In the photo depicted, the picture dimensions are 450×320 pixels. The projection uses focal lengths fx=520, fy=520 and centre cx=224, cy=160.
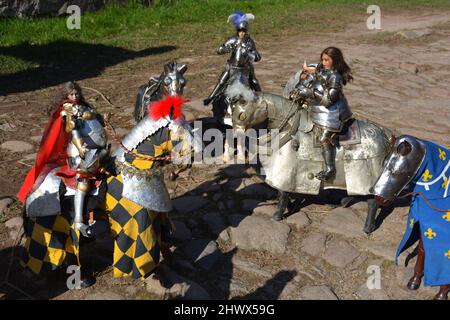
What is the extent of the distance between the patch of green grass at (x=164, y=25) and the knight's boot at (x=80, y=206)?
23.6 ft

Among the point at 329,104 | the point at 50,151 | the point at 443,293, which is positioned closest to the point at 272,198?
the point at 329,104

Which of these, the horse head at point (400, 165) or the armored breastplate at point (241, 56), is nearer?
the horse head at point (400, 165)

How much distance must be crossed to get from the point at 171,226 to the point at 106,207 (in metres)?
0.67

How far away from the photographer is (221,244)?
5277mm

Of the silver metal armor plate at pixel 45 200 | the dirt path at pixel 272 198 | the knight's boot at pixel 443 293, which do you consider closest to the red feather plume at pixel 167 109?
the silver metal armor plate at pixel 45 200

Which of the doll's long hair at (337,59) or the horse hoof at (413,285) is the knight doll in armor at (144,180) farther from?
the horse hoof at (413,285)

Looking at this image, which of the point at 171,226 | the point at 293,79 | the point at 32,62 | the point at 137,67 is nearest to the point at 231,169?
the point at 293,79

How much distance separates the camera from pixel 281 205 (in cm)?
564

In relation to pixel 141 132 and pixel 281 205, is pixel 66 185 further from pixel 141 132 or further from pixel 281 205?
pixel 281 205

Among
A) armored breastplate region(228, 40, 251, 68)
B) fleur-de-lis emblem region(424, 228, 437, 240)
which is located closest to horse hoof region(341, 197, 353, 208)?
fleur-de-lis emblem region(424, 228, 437, 240)

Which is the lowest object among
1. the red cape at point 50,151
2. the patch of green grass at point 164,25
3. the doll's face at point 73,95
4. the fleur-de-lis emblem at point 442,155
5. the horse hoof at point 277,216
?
the horse hoof at point 277,216

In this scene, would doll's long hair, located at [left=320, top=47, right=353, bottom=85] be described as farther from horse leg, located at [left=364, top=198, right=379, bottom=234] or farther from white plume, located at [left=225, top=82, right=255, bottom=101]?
horse leg, located at [left=364, top=198, right=379, bottom=234]

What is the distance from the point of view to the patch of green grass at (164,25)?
11992 mm

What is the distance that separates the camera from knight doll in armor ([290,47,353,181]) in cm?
504
